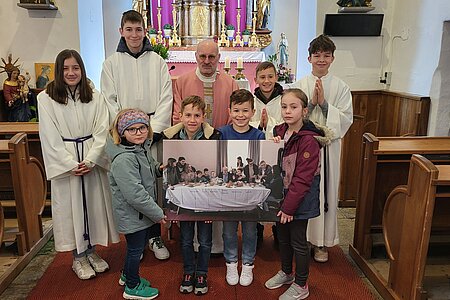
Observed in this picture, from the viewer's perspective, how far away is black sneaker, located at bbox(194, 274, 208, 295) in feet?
9.29

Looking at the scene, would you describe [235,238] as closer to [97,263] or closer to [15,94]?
[97,263]

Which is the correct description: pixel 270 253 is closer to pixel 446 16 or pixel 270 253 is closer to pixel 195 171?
→ pixel 195 171

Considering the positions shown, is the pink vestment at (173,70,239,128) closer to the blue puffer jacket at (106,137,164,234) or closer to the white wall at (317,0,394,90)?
the blue puffer jacket at (106,137,164,234)

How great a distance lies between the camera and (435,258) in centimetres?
343

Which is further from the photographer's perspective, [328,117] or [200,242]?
[328,117]

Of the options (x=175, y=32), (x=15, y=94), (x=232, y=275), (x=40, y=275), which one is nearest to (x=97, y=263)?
(x=40, y=275)

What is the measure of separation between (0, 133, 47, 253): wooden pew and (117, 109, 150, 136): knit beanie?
121 cm

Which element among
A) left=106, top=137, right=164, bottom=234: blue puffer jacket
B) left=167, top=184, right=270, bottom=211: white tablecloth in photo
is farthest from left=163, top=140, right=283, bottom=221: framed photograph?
left=106, top=137, right=164, bottom=234: blue puffer jacket

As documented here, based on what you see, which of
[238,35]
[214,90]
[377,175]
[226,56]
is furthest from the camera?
[238,35]

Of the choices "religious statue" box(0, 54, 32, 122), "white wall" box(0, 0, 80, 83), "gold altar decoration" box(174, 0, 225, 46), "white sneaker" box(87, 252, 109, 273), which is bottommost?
"white sneaker" box(87, 252, 109, 273)

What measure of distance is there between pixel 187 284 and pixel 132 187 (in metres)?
0.86

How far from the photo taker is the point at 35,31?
604cm

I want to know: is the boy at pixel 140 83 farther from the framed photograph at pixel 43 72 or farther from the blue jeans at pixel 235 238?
the framed photograph at pixel 43 72

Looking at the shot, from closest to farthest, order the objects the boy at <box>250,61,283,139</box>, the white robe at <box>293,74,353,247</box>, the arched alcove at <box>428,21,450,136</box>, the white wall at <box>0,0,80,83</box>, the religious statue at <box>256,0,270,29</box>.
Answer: the boy at <box>250,61,283,139</box> → the white robe at <box>293,74,353,247</box> → the arched alcove at <box>428,21,450,136</box> → the white wall at <box>0,0,80,83</box> → the religious statue at <box>256,0,270,29</box>
